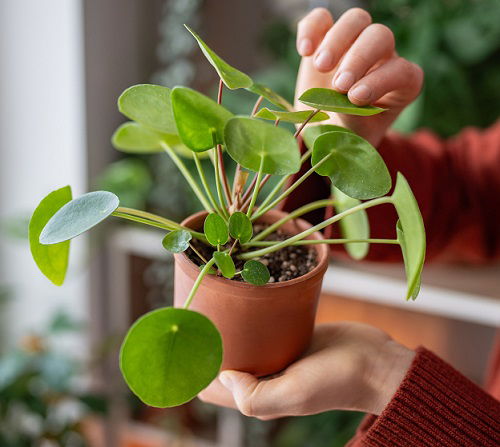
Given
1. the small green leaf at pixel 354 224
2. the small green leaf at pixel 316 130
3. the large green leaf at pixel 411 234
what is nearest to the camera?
the large green leaf at pixel 411 234

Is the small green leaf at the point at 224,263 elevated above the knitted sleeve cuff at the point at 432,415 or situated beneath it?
elevated above

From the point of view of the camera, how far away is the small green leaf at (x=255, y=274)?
0.49 metres

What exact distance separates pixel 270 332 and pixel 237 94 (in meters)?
0.93

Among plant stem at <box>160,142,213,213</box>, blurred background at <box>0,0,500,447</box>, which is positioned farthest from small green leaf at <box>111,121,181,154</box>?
blurred background at <box>0,0,500,447</box>

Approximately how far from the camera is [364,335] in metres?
0.62

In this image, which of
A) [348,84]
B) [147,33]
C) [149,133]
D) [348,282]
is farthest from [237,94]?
[348,84]

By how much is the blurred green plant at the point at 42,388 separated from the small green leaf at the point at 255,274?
3.00ft

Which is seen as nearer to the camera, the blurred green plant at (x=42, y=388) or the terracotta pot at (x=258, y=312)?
the terracotta pot at (x=258, y=312)

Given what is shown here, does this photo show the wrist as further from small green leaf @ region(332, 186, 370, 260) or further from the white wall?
the white wall

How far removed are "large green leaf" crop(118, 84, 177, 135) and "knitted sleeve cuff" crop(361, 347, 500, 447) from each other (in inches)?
12.5

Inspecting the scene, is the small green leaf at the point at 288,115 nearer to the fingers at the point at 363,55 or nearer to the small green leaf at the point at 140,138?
the fingers at the point at 363,55

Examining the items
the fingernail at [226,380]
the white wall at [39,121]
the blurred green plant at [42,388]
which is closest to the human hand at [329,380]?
the fingernail at [226,380]

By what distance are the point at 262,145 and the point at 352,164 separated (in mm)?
81

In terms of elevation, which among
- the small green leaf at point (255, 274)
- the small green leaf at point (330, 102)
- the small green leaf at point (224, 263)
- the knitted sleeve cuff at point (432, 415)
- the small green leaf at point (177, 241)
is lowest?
the knitted sleeve cuff at point (432, 415)
